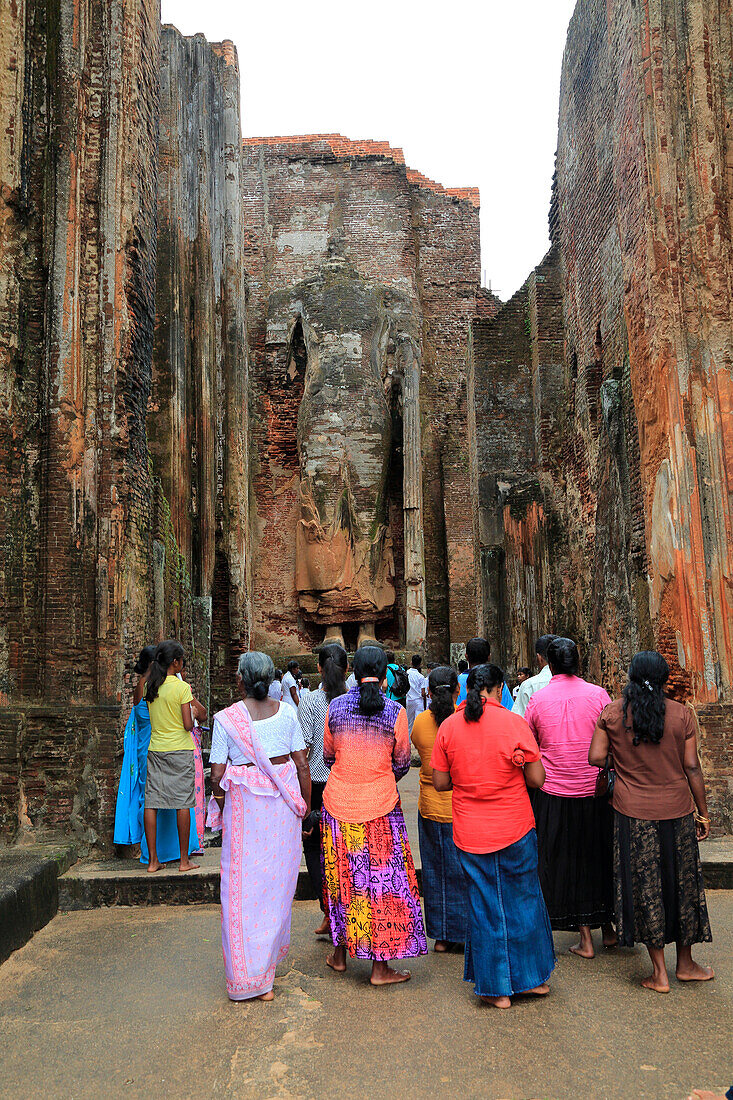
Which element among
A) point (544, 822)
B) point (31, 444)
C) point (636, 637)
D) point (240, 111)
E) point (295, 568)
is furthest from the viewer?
point (295, 568)

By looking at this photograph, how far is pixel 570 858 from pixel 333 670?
55.6 inches

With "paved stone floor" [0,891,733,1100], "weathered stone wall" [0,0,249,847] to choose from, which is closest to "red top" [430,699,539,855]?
"paved stone floor" [0,891,733,1100]

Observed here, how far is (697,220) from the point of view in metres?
6.44

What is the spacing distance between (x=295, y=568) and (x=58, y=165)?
947cm

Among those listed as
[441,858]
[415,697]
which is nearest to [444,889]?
[441,858]

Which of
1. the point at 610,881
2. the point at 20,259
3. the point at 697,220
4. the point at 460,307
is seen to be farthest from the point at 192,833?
the point at 460,307

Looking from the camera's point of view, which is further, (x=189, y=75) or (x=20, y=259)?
(x=189, y=75)

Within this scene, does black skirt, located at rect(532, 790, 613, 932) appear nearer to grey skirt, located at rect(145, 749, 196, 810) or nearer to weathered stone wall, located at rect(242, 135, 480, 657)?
grey skirt, located at rect(145, 749, 196, 810)

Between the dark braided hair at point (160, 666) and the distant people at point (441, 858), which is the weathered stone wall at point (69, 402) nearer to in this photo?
the dark braided hair at point (160, 666)

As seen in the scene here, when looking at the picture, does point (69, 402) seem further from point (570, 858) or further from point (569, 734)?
point (570, 858)

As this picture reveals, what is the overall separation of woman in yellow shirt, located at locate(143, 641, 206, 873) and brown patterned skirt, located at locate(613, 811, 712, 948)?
8.64ft

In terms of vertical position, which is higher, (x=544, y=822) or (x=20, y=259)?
(x=20, y=259)

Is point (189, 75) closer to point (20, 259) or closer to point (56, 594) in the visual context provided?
point (20, 259)

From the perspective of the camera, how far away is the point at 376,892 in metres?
3.56
